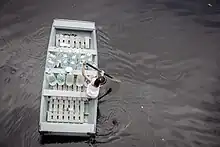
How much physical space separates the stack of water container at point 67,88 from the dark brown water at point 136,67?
139 mm

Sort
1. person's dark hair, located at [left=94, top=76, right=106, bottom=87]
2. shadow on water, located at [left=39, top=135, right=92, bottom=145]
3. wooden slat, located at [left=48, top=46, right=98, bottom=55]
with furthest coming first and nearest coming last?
wooden slat, located at [left=48, top=46, right=98, bottom=55] < shadow on water, located at [left=39, top=135, right=92, bottom=145] < person's dark hair, located at [left=94, top=76, right=106, bottom=87]

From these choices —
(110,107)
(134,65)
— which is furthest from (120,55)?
(110,107)

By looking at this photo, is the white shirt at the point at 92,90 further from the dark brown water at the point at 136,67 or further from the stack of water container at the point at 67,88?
the dark brown water at the point at 136,67

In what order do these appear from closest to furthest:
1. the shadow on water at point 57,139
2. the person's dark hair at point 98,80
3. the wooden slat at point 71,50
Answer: the person's dark hair at point 98,80, the shadow on water at point 57,139, the wooden slat at point 71,50

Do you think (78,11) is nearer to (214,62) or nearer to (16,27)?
(16,27)

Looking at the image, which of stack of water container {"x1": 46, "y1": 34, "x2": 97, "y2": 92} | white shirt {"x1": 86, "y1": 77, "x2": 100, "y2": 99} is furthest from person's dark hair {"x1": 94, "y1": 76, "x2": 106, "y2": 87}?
stack of water container {"x1": 46, "y1": 34, "x2": 97, "y2": 92}

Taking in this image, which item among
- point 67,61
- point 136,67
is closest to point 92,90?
point 67,61

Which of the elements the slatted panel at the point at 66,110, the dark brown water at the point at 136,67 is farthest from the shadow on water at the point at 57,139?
the slatted panel at the point at 66,110

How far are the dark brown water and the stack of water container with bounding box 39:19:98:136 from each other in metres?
0.14

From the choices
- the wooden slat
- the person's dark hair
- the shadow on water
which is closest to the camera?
the person's dark hair

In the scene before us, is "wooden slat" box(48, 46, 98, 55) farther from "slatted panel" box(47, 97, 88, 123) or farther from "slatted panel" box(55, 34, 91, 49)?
"slatted panel" box(47, 97, 88, 123)

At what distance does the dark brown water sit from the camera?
8.59 ft

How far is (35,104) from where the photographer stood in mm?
2648

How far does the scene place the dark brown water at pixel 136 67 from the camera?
2620 millimetres
